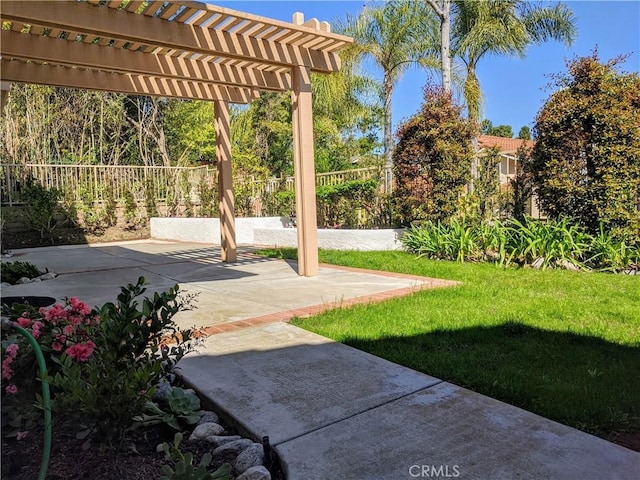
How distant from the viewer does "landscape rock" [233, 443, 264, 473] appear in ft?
Answer: 6.11

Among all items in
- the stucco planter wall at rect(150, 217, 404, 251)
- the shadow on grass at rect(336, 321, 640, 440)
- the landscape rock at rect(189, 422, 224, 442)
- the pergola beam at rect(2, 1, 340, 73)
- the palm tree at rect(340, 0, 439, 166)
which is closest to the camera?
the landscape rock at rect(189, 422, 224, 442)

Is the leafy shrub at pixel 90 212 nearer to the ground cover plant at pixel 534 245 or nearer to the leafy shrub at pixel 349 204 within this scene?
the leafy shrub at pixel 349 204

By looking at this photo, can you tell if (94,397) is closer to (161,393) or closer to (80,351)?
(80,351)

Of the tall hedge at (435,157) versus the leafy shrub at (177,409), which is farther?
the tall hedge at (435,157)

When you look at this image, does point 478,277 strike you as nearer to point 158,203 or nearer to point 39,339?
point 39,339

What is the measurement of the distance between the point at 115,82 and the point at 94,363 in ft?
22.0

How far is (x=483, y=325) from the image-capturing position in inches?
145

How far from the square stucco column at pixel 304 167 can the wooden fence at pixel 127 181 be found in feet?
13.0

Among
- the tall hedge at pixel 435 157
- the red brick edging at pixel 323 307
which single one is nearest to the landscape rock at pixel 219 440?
the red brick edging at pixel 323 307

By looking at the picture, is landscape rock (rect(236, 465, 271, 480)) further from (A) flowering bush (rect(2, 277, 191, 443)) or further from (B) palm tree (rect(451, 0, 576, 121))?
(B) palm tree (rect(451, 0, 576, 121))

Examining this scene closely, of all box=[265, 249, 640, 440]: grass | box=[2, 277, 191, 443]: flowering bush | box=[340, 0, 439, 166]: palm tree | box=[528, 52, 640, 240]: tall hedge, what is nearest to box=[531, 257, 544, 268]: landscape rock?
box=[265, 249, 640, 440]: grass

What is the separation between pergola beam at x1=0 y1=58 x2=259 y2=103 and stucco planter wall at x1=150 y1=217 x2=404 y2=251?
3.29 metres

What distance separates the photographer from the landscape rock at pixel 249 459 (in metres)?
1.86

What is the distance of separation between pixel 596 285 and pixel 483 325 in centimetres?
229
